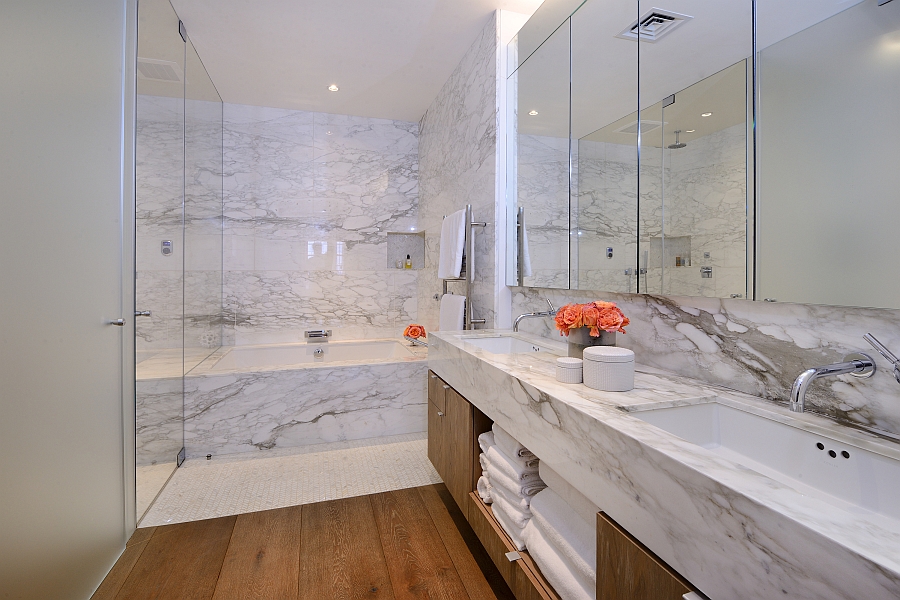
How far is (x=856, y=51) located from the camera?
3.04 feet

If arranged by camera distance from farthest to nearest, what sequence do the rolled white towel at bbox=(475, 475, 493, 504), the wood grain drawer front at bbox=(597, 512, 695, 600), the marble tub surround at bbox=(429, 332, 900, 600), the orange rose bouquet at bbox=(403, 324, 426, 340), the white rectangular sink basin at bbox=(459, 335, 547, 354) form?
1. the orange rose bouquet at bbox=(403, 324, 426, 340)
2. the white rectangular sink basin at bbox=(459, 335, 547, 354)
3. the rolled white towel at bbox=(475, 475, 493, 504)
4. the wood grain drawer front at bbox=(597, 512, 695, 600)
5. the marble tub surround at bbox=(429, 332, 900, 600)

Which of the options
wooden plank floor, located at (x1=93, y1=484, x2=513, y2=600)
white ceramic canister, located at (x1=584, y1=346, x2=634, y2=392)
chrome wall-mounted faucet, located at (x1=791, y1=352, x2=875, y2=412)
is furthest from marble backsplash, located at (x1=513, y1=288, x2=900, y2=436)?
wooden plank floor, located at (x1=93, y1=484, x2=513, y2=600)

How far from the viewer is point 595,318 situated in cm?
139

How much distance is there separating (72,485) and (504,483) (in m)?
1.40

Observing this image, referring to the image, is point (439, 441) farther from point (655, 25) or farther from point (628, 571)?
point (655, 25)

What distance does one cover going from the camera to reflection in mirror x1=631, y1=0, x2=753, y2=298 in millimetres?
1188

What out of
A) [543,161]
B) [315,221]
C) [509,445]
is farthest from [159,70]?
[509,445]

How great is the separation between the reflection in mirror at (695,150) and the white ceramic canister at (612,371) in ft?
1.14

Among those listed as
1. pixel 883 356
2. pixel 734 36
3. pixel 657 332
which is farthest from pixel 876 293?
pixel 734 36

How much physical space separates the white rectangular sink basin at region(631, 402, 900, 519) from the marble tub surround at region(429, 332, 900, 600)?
25 mm

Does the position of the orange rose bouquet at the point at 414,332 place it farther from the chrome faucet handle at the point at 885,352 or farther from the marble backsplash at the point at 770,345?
the chrome faucet handle at the point at 885,352

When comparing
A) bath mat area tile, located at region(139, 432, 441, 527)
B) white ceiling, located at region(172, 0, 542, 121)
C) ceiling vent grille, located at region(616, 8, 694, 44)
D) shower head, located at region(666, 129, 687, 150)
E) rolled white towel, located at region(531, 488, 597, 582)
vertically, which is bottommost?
bath mat area tile, located at region(139, 432, 441, 527)

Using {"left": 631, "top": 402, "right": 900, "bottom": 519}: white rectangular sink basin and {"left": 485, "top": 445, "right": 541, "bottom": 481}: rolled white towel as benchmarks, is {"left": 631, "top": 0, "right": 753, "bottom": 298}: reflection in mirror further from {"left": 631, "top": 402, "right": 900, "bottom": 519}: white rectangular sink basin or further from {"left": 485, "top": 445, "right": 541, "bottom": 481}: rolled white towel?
{"left": 485, "top": 445, "right": 541, "bottom": 481}: rolled white towel

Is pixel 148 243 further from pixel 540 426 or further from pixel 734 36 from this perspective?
pixel 734 36
